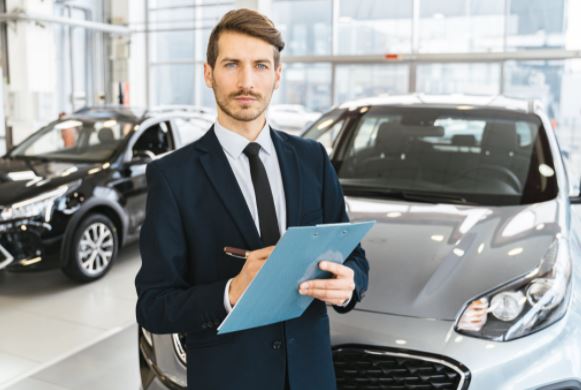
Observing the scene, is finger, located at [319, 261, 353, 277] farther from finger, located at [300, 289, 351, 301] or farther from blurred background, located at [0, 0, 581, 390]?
blurred background, located at [0, 0, 581, 390]

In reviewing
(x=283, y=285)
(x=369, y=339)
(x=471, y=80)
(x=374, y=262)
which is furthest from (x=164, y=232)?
(x=471, y=80)

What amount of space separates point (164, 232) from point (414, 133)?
6.94 feet

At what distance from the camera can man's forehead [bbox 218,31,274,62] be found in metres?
→ 1.28

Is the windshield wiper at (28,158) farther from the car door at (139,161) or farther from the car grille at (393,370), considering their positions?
the car grille at (393,370)

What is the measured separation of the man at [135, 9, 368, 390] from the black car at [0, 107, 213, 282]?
331 cm

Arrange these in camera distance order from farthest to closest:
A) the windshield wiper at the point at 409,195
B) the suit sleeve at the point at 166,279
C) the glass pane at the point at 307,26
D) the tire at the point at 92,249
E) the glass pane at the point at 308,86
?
1. the glass pane at the point at 307,26
2. the glass pane at the point at 308,86
3. the tire at the point at 92,249
4. the windshield wiper at the point at 409,195
5. the suit sleeve at the point at 166,279

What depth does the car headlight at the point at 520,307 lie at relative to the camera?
1.90 m

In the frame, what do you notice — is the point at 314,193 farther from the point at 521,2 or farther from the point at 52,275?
the point at 521,2

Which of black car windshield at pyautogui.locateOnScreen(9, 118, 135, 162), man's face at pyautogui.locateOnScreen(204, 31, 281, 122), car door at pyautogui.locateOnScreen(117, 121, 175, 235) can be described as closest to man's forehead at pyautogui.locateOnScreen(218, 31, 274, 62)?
man's face at pyautogui.locateOnScreen(204, 31, 281, 122)

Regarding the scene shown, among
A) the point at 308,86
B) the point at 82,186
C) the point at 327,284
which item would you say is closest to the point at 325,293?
the point at 327,284

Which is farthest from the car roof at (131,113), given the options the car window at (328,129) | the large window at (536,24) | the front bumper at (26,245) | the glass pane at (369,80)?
the large window at (536,24)

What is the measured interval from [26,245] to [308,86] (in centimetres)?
826

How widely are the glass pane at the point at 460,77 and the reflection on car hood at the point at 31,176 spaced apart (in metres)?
7.02

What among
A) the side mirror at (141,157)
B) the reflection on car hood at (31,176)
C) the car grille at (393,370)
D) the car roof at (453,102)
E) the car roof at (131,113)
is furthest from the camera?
the car roof at (131,113)
